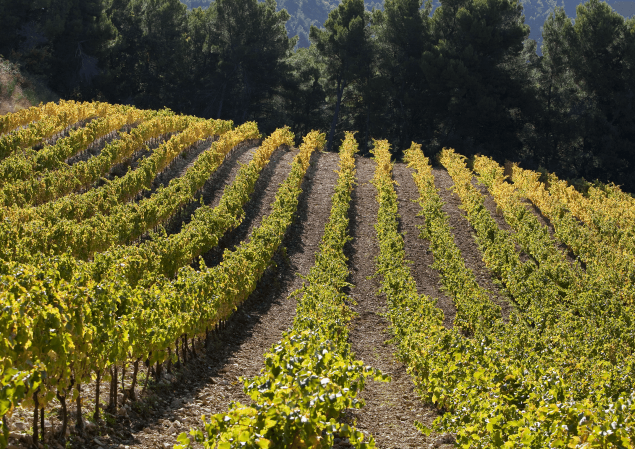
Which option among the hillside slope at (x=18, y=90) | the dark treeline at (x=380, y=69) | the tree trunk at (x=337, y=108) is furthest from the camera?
the tree trunk at (x=337, y=108)

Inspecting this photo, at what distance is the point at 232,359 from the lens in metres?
10.1

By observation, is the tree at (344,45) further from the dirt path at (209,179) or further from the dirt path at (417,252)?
the dirt path at (417,252)

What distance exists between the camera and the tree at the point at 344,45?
137 ft

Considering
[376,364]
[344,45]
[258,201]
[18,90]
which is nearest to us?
[376,364]

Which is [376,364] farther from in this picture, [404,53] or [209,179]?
[404,53]

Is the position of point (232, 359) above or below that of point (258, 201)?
below

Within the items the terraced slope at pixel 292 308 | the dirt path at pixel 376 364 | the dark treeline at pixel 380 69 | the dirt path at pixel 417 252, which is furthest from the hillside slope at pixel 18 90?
the dirt path at pixel 376 364

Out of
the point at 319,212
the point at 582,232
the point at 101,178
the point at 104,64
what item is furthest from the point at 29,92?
the point at 582,232

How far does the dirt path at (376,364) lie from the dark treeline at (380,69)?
23.9 metres

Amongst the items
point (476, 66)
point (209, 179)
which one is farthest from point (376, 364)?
point (476, 66)

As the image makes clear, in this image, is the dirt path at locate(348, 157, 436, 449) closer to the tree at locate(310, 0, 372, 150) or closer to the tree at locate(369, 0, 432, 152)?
the tree at locate(369, 0, 432, 152)

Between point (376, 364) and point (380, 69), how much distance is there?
3579cm

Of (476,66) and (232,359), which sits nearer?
(232,359)

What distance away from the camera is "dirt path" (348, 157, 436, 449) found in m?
7.71
